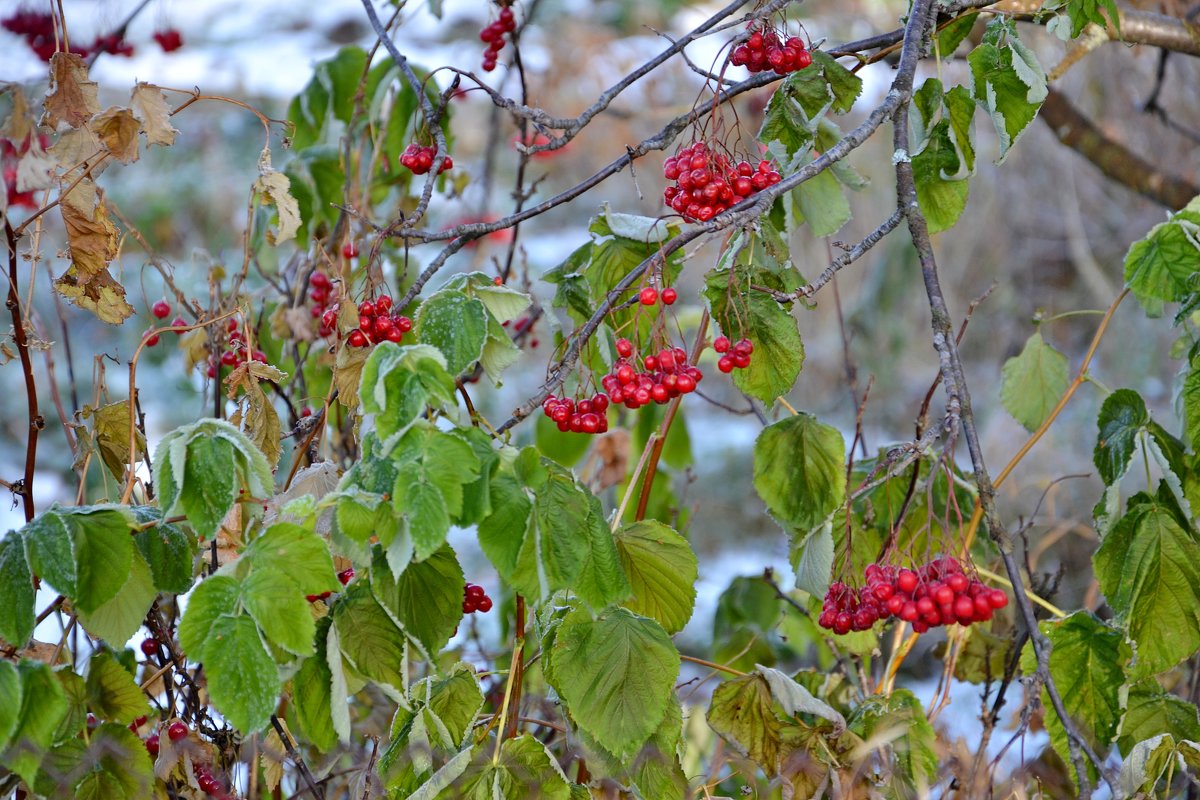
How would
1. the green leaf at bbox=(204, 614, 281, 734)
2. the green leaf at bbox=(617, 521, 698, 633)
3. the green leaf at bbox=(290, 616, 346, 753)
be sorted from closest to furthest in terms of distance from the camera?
the green leaf at bbox=(204, 614, 281, 734) → the green leaf at bbox=(290, 616, 346, 753) → the green leaf at bbox=(617, 521, 698, 633)

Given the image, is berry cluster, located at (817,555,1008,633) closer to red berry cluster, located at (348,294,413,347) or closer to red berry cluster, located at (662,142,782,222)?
red berry cluster, located at (662,142,782,222)

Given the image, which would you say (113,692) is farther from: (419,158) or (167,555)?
(419,158)

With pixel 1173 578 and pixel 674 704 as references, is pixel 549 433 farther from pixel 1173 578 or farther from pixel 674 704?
pixel 1173 578

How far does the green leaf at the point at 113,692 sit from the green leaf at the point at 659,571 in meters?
0.42

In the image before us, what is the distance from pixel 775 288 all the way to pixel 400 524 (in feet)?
1.52

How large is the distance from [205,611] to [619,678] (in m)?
0.34

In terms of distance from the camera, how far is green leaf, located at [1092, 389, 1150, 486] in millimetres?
1063

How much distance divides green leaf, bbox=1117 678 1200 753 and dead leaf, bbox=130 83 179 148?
1106 mm

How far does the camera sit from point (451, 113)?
5.26 ft

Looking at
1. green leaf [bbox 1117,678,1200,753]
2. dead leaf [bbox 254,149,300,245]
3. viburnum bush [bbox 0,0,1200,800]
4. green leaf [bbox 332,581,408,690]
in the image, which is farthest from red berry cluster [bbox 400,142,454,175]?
green leaf [bbox 1117,678,1200,753]

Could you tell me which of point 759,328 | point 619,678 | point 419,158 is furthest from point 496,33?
point 619,678

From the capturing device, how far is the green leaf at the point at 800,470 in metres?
1.06

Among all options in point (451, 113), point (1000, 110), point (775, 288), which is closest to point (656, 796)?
point (775, 288)

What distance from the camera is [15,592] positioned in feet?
2.40
